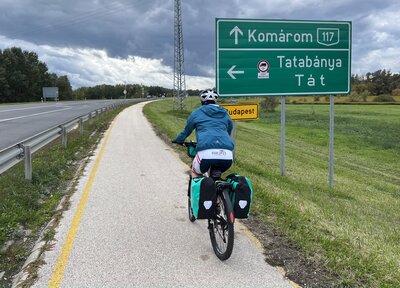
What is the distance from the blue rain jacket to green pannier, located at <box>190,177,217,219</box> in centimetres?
45

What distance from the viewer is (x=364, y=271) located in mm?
4223

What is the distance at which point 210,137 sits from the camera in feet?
15.8

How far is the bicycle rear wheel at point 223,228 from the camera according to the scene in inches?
171

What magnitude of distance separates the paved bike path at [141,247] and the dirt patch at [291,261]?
14 centimetres

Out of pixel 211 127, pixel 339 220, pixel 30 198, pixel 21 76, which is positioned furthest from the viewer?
pixel 21 76

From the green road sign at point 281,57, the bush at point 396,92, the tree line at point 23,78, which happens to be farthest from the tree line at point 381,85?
the green road sign at point 281,57

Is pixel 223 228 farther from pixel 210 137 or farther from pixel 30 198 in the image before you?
pixel 30 198

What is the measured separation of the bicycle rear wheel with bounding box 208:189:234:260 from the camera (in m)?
4.35

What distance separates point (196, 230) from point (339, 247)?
192 cm

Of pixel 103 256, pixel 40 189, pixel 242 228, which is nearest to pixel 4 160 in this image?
pixel 40 189

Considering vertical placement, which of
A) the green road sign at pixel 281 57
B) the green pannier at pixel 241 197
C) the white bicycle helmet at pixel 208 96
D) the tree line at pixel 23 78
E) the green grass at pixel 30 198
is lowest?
the green grass at pixel 30 198

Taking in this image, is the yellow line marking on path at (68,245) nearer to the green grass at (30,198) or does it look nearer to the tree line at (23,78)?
the green grass at (30,198)

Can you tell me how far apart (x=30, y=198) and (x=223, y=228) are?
401cm

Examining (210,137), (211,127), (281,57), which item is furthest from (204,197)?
(281,57)
